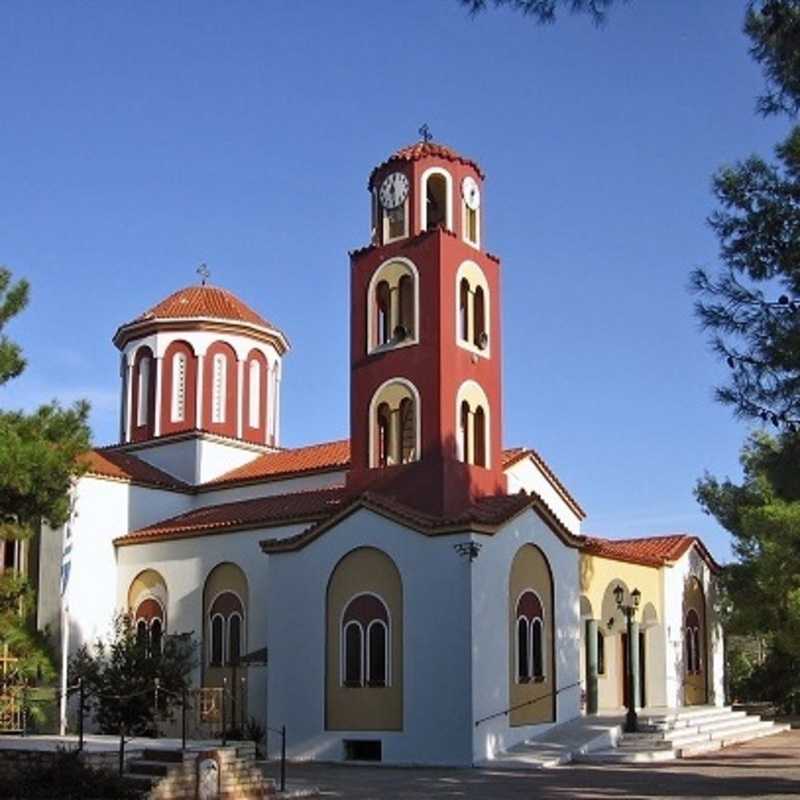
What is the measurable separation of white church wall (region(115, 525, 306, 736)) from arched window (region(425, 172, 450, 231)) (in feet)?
23.5

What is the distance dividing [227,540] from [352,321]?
230 inches

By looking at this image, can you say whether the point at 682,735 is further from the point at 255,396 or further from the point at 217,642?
the point at 255,396

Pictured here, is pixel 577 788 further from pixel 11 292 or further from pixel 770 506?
pixel 770 506

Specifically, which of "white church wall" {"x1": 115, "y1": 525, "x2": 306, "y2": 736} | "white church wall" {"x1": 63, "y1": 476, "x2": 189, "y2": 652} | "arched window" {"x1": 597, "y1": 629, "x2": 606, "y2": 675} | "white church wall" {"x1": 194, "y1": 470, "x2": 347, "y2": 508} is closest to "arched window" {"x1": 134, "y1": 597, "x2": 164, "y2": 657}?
"white church wall" {"x1": 115, "y1": 525, "x2": 306, "y2": 736}

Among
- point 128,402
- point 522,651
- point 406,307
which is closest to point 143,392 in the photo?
point 128,402

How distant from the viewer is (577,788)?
17594mm

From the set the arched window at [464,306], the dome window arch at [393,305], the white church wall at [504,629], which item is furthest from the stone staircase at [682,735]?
the dome window arch at [393,305]

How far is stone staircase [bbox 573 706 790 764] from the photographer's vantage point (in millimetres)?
22312

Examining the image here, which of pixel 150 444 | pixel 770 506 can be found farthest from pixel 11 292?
pixel 770 506

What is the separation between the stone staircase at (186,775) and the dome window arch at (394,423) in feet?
29.8

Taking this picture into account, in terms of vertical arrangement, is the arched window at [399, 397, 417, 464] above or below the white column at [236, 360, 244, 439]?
below

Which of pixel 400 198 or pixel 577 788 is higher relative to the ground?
pixel 400 198

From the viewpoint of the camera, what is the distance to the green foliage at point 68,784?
15.8 m

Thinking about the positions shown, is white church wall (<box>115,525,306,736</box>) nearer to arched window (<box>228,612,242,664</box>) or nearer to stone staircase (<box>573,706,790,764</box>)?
arched window (<box>228,612,242,664</box>)
